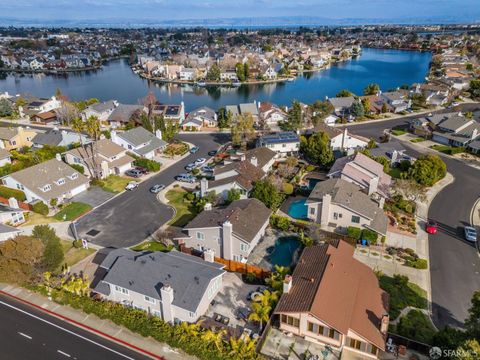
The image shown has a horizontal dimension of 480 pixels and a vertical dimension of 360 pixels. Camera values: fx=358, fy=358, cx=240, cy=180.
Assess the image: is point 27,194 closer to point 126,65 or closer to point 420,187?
point 420,187

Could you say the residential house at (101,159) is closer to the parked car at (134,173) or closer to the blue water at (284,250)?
the parked car at (134,173)

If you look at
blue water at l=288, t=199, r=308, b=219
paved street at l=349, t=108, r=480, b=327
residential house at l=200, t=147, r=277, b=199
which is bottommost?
paved street at l=349, t=108, r=480, b=327

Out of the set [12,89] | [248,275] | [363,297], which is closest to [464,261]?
[363,297]

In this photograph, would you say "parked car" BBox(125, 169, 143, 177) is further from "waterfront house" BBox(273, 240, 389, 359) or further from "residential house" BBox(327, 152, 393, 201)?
"waterfront house" BBox(273, 240, 389, 359)

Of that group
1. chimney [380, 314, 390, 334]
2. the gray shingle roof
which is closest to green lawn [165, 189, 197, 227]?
the gray shingle roof

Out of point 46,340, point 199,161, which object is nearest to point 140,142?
point 199,161

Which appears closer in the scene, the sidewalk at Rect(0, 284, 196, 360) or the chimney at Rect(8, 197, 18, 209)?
the sidewalk at Rect(0, 284, 196, 360)
